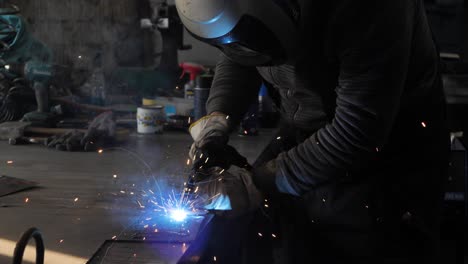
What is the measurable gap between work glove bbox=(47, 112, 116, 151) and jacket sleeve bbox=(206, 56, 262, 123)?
544 millimetres

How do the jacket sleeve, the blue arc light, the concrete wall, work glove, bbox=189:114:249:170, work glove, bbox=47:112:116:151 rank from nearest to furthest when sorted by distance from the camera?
the blue arc light → work glove, bbox=189:114:249:170 → the jacket sleeve → work glove, bbox=47:112:116:151 → the concrete wall

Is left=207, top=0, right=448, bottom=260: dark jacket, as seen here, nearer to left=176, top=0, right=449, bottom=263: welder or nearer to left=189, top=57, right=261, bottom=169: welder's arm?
left=176, top=0, right=449, bottom=263: welder

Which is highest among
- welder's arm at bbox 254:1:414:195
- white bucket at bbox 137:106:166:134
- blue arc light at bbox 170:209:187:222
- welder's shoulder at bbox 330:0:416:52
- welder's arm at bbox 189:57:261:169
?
welder's shoulder at bbox 330:0:416:52

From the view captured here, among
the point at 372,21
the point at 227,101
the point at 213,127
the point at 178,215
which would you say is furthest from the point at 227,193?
the point at 372,21

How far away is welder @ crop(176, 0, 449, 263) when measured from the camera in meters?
1.02

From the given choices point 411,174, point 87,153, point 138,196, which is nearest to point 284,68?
point 411,174

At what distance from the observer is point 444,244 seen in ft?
7.54

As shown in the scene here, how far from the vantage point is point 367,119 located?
1.06m

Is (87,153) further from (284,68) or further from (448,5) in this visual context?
(448,5)

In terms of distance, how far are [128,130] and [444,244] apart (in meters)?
1.42

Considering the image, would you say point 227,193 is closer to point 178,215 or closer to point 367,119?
point 178,215

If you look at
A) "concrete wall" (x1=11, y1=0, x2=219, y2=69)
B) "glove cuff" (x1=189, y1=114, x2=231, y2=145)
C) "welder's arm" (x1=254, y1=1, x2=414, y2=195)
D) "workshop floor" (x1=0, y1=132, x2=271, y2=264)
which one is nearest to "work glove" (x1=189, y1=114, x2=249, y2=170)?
"glove cuff" (x1=189, y1=114, x2=231, y2=145)

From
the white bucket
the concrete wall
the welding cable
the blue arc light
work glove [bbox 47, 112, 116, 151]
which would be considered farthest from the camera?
the concrete wall

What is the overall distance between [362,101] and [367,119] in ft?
0.13
